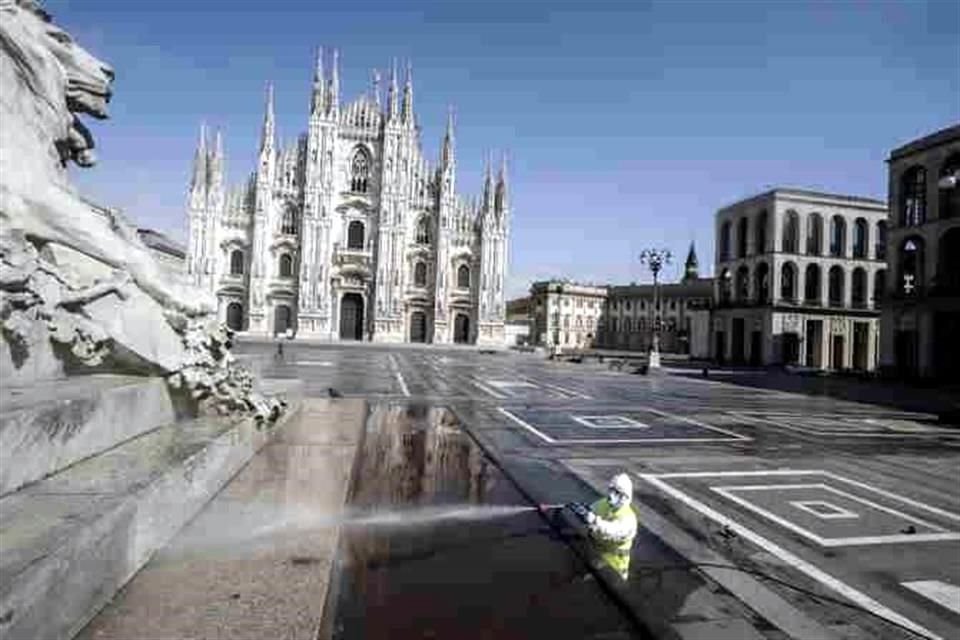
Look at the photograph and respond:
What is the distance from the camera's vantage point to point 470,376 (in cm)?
2547

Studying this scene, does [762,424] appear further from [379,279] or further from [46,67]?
[379,279]

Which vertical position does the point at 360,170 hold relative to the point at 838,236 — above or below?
above

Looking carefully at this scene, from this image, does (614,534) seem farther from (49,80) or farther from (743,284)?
(743,284)

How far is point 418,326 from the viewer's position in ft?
201

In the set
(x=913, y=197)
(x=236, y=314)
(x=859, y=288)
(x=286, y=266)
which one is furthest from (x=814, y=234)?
(x=236, y=314)

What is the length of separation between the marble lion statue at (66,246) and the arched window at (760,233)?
53.2 metres

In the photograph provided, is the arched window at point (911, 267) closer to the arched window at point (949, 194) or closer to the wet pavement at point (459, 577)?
the arched window at point (949, 194)

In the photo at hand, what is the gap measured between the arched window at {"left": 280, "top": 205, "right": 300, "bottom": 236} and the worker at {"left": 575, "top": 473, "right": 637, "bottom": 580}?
57.1 meters

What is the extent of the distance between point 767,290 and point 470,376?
117 ft

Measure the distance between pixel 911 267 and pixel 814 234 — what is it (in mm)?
15365

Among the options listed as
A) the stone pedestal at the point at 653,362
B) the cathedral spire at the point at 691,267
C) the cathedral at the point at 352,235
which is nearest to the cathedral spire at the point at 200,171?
the cathedral at the point at 352,235

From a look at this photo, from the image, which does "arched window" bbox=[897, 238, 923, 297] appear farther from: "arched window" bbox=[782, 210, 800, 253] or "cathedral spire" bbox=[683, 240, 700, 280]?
"cathedral spire" bbox=[683, 240, 700, 280]

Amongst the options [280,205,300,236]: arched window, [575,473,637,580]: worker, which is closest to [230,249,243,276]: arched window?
[280,205,300,236]: arched window

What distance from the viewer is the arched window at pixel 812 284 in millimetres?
52156
